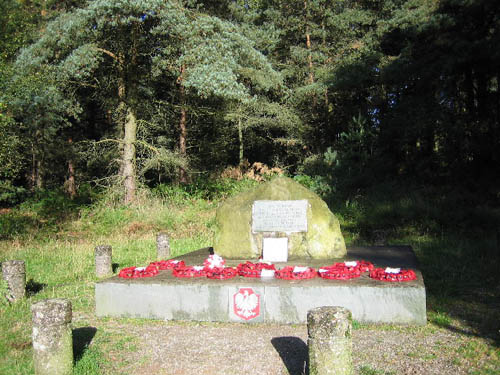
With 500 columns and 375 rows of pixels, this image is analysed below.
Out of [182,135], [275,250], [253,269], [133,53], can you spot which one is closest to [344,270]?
[253,269]

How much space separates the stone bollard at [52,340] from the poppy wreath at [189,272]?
2.06 m

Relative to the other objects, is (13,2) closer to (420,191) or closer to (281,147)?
(281,147)

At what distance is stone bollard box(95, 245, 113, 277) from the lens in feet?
26.6

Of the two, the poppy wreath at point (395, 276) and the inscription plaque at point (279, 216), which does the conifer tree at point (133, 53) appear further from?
the poppy wreath at point (395, 276)

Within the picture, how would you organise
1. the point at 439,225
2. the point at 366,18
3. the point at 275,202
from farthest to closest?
the point at 366,18, the point at 439,225, the point at 275,202

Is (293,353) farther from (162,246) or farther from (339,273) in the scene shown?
(162,246)

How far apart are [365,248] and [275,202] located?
6.75 ft

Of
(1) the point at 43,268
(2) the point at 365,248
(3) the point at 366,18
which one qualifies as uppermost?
(3) the point at 366,18

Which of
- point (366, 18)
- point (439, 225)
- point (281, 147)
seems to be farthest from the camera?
point (281, 147)

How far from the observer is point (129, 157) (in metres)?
15.3

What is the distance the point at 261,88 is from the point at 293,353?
14.9m

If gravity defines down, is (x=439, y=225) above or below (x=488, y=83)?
below

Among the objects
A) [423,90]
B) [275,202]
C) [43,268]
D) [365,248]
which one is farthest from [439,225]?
[43,268]

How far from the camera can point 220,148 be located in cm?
2141
